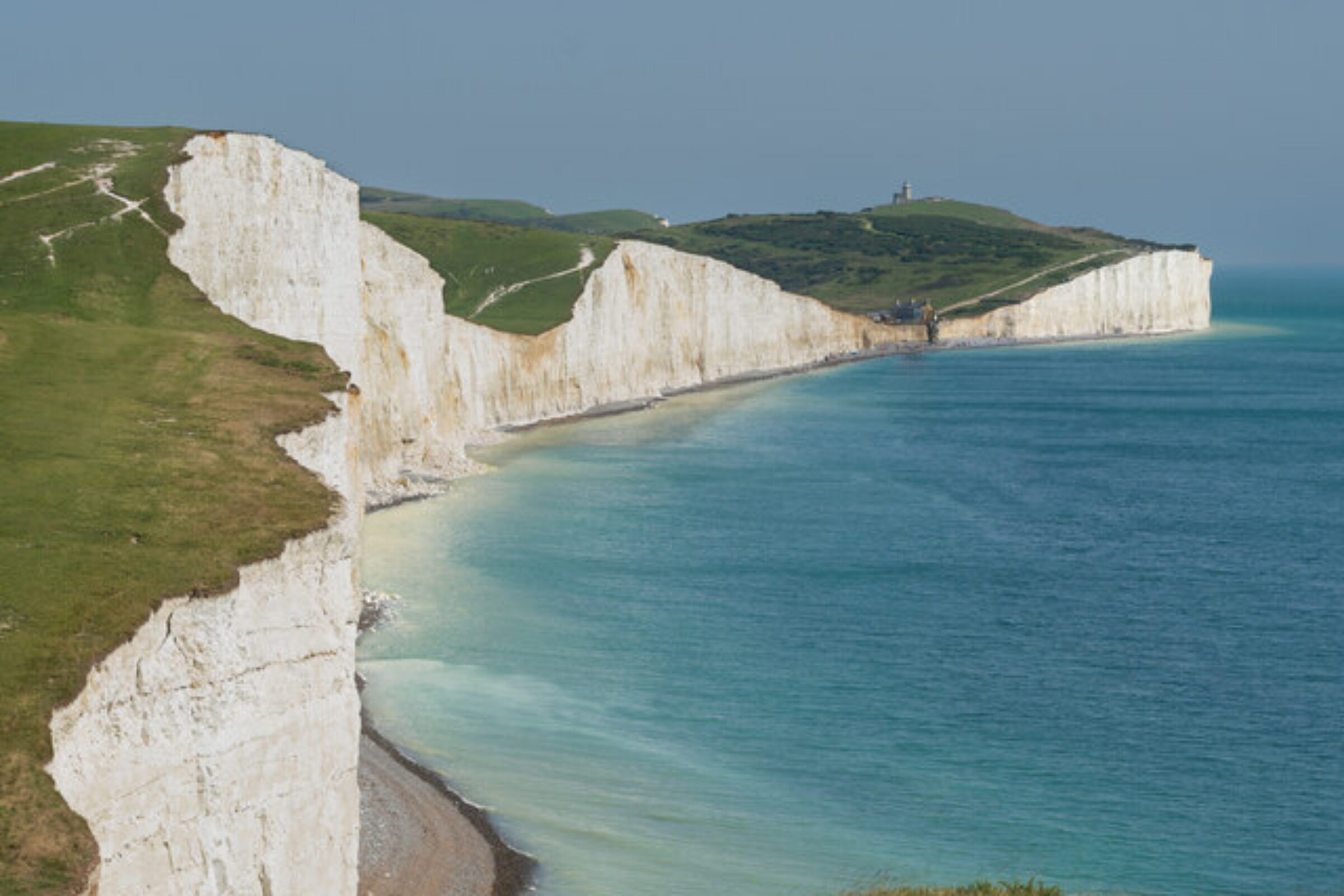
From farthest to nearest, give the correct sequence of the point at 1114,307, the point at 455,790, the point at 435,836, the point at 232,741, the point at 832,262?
the point at 832,262, the point at 1114,307, the point at 455,790, the point at 435,836, the point at 232,741

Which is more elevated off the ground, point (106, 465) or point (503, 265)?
point (503, 265)

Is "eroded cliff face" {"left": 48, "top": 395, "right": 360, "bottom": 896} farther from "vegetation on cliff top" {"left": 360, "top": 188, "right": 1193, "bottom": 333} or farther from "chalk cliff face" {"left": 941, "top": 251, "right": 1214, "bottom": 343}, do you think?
"chalk cliff face" {"left": 941, "top": 251, "right": 1214, "bottom": 343}

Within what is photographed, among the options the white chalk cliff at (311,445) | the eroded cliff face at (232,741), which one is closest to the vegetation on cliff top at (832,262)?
the white chalk cliff at (311,445)

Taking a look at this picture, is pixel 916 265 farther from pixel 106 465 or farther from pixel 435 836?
pixel 106 465

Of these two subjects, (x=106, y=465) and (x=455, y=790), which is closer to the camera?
(x=106, y=465)

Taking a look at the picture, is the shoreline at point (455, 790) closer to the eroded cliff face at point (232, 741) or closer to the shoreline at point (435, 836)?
the shoreline at point (435, 836)

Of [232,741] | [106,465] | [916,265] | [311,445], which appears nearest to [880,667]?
[311,445]
